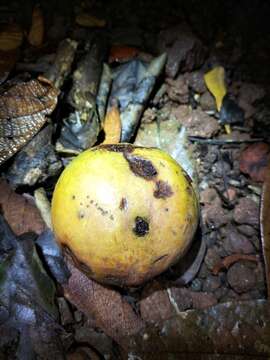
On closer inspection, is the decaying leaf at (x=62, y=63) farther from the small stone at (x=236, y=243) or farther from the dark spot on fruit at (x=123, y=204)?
the small stone at (x=236, y=243)

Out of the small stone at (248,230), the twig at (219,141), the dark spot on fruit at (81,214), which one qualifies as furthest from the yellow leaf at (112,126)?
the small stone at (248,230)

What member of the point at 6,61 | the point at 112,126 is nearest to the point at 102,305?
the point at 112,126

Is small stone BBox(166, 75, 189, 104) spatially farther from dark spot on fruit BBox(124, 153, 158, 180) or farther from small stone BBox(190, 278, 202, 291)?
small stone BBox(190, 278, 202, 291)

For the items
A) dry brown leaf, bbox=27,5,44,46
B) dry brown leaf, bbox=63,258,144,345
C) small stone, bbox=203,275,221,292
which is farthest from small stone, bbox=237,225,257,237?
dry brown leaf, bbox=27,5,44,46

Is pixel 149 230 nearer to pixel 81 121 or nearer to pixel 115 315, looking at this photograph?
pixel 115 315

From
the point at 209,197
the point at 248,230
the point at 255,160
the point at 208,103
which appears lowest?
the point at 248,230

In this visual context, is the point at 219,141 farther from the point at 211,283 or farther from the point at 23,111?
the point at 23,111
